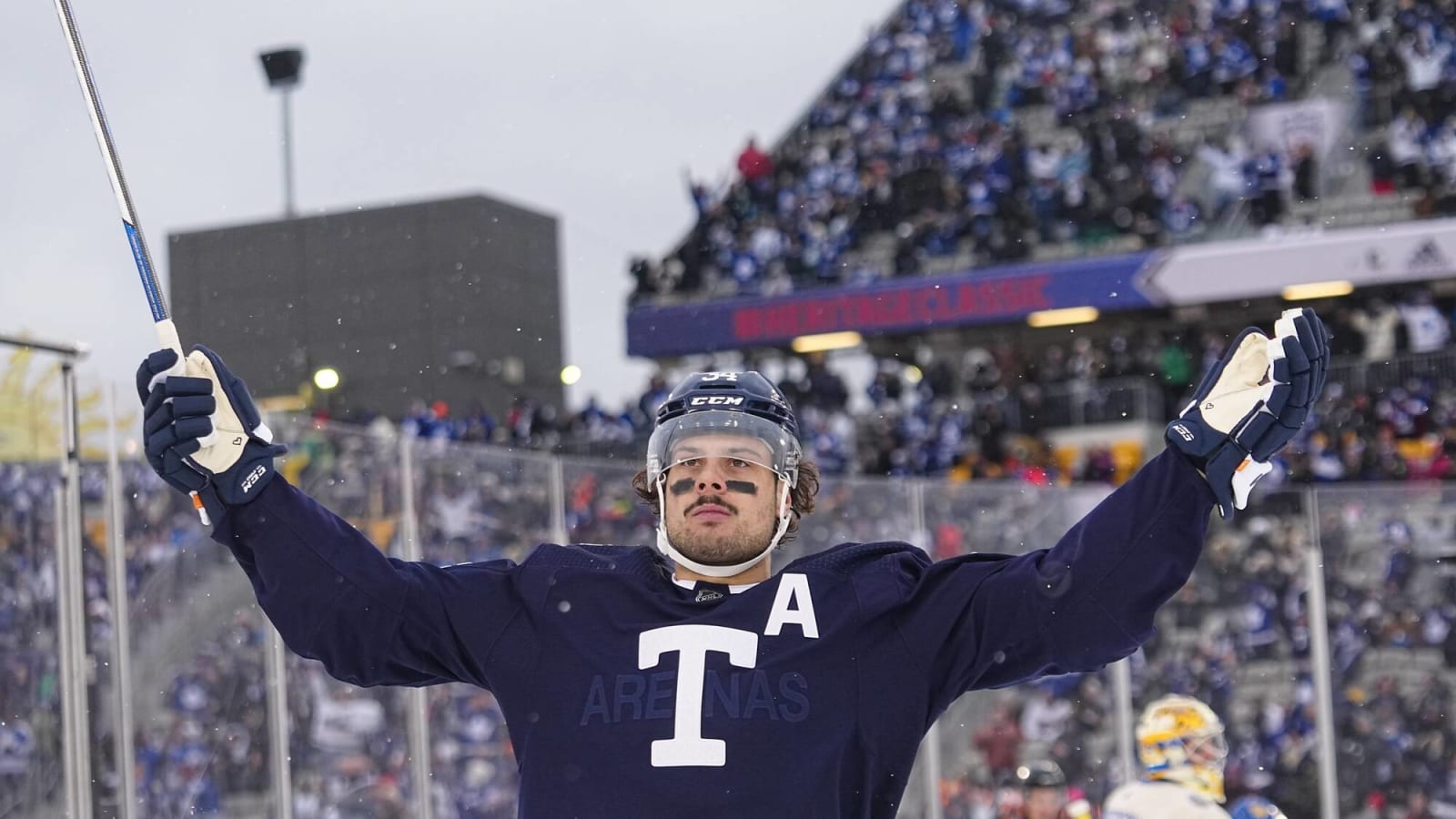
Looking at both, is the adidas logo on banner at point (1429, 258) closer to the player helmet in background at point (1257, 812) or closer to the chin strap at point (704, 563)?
the player helmet in background at point (1257, 812)

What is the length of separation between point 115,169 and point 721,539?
1.07m

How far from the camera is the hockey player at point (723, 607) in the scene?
2.71 metres

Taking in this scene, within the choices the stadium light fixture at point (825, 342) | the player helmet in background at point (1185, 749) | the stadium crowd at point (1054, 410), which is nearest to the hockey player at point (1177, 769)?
the player helmet in background at point (1185, 749)

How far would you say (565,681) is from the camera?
289cm

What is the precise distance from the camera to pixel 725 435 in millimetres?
3098

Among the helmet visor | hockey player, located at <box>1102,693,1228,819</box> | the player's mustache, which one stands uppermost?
the helmet visor

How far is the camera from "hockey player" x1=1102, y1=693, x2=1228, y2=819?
5.16 m

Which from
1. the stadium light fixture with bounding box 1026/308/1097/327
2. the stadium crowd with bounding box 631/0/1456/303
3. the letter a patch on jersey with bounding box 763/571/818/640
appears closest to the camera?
the letter a patch on jersey with bounding box 763/571/818/640

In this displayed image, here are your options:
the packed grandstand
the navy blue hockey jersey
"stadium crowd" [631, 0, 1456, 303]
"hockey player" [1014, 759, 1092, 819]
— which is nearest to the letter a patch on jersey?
the navy blue hockey jersey

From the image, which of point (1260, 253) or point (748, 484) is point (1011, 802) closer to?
point (748, 484)

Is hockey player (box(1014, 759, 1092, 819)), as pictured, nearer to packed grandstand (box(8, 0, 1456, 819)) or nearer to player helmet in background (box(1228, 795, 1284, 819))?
player helmet in background (box(1228, 795, 1284, 819))

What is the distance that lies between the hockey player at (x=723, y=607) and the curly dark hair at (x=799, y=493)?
17 centimetres

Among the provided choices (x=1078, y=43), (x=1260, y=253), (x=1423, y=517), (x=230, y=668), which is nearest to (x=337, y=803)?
(x=230, y=668)

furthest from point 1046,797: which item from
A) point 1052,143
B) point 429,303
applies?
point 429,303
